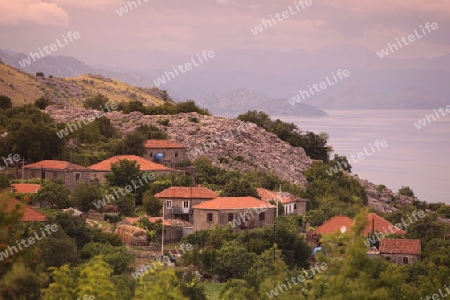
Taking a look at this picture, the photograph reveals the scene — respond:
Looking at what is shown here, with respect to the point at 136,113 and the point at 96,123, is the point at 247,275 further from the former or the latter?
the point at 136,113

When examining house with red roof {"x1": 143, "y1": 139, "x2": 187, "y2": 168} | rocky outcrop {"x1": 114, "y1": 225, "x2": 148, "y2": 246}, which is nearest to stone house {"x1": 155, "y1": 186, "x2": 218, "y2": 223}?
rocky outcrop {"x1": 114, "y1": 225, "x2": 148, "y2": 246}

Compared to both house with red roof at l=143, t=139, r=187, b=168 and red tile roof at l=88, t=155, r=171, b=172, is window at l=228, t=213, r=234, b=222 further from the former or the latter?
house with red roof at l=143, t=139, r=187, b=168

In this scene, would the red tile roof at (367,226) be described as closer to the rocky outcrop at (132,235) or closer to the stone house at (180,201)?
the stone house at (180,201)

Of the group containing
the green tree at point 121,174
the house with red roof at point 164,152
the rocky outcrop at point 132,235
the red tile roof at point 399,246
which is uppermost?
the house with red roof at point 164,152

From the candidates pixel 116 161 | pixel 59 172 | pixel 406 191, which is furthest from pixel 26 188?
pixel 406 191

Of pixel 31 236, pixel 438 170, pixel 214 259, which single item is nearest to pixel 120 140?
pixel 214 259

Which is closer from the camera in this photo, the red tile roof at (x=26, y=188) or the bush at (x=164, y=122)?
the red tile roof at (x=26, y=188)

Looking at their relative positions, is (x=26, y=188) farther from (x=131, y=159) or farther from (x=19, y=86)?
(x=19, y=86)

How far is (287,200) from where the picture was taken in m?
62.6

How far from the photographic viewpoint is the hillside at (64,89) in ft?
391

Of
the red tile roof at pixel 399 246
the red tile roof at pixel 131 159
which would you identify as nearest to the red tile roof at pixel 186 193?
the red tile roof at pixel 131 159

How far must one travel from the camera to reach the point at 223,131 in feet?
284

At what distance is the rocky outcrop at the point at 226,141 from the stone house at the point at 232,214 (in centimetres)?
1978

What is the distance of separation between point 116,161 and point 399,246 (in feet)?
68.6
